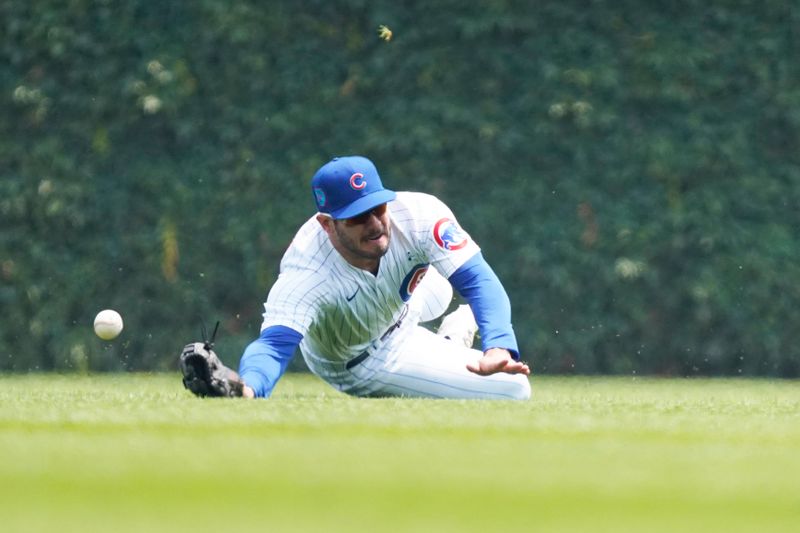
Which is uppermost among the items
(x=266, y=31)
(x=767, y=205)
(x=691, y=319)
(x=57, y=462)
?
(x=266, y=31)

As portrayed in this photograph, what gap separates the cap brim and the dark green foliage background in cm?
413

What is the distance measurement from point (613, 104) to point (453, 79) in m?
1.14

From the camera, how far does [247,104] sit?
33.5ft

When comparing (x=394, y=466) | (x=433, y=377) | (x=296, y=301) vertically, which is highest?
(x=394, y=466)

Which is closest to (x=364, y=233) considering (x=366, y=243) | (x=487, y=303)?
(x=366, y=243)

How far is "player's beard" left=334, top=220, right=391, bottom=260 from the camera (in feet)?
19.7

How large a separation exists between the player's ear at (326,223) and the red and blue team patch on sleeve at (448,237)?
446 mm

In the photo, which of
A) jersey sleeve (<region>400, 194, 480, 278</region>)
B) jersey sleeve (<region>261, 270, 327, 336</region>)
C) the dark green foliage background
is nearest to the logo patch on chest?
jersey sleeve (<region>400, 194, 480, 278</region>)

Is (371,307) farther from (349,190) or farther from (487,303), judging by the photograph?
(349,190)

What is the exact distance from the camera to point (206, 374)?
554 centimetres

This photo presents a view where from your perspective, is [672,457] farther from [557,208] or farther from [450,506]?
[557,208]

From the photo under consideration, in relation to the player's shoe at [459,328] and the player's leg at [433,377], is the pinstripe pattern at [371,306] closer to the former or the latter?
the player's leg at [433,377]

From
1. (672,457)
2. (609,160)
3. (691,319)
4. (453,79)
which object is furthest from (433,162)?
(672,457)

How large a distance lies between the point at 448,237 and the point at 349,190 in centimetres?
51
